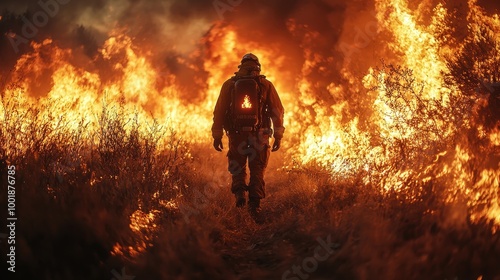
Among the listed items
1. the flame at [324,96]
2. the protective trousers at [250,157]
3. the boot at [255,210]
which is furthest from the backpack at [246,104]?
the flame at [324,96]

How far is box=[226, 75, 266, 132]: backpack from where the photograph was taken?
5496 mm

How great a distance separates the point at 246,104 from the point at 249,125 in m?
0.31

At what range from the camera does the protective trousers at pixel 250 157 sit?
561 centimetres

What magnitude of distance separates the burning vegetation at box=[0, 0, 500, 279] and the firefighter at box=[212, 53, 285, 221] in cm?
38

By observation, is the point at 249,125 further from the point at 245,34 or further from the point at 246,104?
the point at 245,34

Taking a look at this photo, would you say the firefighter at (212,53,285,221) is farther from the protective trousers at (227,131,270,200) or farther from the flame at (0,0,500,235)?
the flame at (0,0,500,235)

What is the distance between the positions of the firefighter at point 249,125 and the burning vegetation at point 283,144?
381mm

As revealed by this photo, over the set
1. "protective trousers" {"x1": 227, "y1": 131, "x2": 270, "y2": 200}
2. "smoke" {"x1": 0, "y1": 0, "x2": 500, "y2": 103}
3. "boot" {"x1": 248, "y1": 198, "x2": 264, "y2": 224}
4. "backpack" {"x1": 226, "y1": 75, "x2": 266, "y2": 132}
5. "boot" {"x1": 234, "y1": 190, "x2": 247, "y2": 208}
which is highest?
"smoke" {"x1": 0, "y1": 0, "x2": 500, "y2": 103}

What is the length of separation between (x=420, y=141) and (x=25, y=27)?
35.2 feet

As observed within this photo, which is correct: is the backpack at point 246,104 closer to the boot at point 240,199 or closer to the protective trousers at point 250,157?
the protective trousers at point 250,157

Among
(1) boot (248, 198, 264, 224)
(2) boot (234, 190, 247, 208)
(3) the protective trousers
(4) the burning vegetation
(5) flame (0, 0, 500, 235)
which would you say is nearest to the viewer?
(4) the burning vegetation

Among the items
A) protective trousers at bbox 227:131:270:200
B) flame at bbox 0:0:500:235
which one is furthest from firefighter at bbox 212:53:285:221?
flame at bbox 0:0:500:235

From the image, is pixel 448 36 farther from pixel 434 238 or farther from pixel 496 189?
pixel 434 238

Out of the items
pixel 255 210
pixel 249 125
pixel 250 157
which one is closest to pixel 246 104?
pixel 249 125
